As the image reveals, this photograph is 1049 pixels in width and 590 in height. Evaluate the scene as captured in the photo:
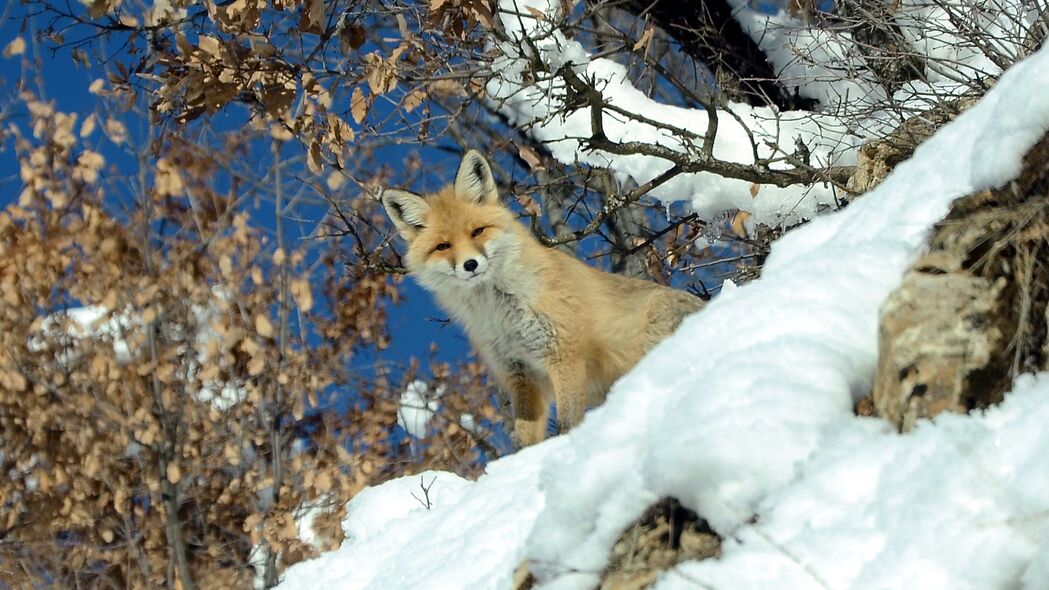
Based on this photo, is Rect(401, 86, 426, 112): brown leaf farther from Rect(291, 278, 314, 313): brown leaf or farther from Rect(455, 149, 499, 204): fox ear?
Rect(291, 278, 314, 313): brown leaf

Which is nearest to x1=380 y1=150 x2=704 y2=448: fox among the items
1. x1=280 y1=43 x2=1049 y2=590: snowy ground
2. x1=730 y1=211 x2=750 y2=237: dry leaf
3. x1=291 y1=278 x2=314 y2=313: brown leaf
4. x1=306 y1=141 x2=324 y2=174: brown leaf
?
x1=306 y1=141 x2=324 y2=174: brown leaf

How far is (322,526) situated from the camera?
13297 millimetres

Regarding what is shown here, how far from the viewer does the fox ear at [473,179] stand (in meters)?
7.97

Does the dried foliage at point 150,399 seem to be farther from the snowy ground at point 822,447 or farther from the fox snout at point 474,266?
the snowy ground at point 822,447

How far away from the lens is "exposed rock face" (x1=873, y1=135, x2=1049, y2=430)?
2.52 m

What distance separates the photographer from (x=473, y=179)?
26.2 feet

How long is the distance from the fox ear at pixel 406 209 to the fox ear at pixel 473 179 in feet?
1.03

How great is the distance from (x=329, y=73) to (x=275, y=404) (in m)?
8.03

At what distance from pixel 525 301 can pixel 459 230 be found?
2.53 ft

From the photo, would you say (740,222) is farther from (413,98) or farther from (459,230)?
(413,98)

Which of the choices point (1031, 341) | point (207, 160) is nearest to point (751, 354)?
point (1031, 341)

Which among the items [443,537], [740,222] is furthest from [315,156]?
[443,537]

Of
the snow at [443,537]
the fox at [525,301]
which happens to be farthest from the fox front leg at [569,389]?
the snow at [443,537]

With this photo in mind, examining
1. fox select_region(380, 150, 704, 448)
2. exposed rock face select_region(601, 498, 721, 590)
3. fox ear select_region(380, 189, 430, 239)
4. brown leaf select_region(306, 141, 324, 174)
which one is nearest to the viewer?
exposed rock face select_region(601, 498, 721, 590)
